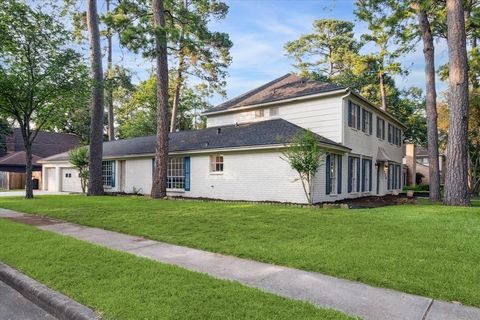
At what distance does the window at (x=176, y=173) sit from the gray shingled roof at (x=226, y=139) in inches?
26.7

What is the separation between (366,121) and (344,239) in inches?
517

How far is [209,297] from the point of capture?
3637 millimetres

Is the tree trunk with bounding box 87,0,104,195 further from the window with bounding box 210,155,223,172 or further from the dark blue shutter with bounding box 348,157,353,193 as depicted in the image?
the dark blue shutter with bounding box 348,157,353,193

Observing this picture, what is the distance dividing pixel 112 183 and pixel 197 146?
7.93 meters

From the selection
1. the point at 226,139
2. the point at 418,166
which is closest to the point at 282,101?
the point at 226,139

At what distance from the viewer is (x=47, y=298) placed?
151 inches

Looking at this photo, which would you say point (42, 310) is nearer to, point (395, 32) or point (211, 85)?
point (395, 32)

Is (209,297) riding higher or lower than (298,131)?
lower

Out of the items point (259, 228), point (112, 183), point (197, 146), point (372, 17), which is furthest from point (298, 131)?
point (112, 183)

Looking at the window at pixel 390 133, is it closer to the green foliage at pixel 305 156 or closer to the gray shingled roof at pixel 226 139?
the gray shingled roof at pixel 226 139

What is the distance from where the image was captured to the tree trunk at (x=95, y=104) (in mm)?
17906

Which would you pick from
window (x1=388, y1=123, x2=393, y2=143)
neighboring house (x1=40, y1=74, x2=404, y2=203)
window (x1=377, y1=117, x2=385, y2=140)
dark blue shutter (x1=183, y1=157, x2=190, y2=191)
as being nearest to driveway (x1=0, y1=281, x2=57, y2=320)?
neighboring house (x1=40, y1=74, x2=404, y2=203)

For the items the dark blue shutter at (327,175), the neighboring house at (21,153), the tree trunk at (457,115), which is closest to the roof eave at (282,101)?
the dark blue shutter at (327,175)

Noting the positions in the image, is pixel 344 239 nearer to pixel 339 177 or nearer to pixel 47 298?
pixel 47 298
